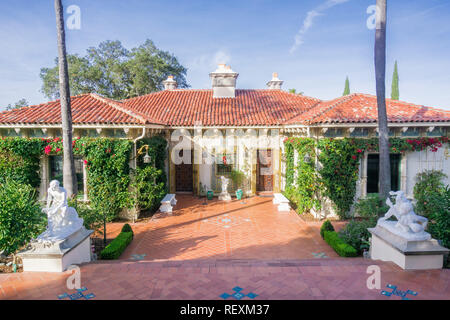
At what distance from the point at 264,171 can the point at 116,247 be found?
9723 millimetres

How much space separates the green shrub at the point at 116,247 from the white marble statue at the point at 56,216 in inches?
57.5

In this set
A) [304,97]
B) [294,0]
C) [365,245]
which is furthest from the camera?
[304,97]

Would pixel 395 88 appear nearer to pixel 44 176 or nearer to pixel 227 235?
pixel 227 235

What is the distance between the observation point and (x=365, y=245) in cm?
743

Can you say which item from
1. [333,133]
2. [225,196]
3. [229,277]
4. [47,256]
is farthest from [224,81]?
[47,256]

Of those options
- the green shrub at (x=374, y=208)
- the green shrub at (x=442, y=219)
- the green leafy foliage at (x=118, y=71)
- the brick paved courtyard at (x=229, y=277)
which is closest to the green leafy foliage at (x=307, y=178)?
the green shrub at (x=374, y=208)

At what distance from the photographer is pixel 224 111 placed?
51.5 ft

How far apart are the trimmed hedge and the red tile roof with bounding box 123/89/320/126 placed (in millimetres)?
7168

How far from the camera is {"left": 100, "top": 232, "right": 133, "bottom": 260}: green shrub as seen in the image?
23.4 ft

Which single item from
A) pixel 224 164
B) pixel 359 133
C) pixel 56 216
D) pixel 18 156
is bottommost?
pixel 56 216
